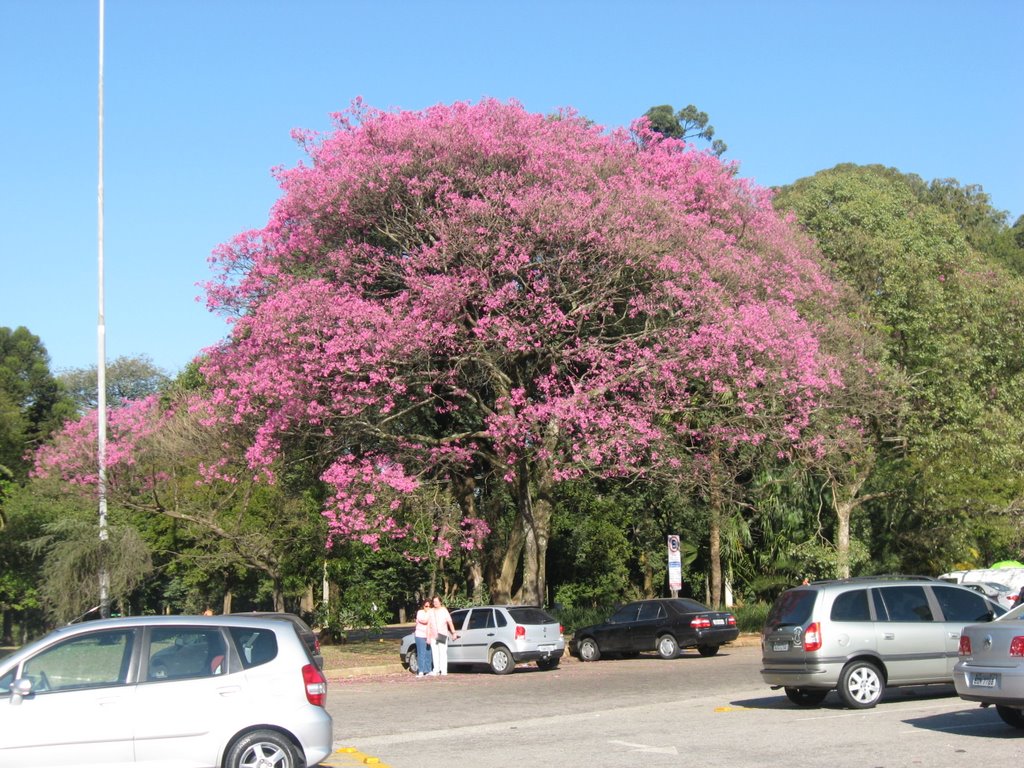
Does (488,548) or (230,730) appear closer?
(230,730)

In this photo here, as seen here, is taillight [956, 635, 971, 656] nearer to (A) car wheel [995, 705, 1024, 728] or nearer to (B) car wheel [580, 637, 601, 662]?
(A) car wheel [995, 705, 1024, 728]

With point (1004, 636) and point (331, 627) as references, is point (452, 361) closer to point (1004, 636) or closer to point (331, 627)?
point (331, 627)

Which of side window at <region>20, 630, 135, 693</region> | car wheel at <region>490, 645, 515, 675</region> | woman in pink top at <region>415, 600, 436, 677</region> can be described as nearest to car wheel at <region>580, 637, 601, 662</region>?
car wheel at <region>490, 645, 515, 675</region>

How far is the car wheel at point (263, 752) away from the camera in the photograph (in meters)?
9.03

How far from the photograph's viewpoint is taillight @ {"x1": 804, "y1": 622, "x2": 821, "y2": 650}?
13805 millimetres

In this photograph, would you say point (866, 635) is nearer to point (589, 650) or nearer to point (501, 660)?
point (501, 660)

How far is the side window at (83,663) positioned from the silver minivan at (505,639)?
14.8 m

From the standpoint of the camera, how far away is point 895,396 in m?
30.7

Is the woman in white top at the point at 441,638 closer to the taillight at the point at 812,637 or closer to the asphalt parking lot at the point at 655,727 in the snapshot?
the asphalt parking lot at the point at 655,727

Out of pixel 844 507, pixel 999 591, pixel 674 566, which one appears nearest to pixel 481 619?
pixel 674 566

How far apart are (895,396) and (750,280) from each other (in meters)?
6.92

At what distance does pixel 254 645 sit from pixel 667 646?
17.6m

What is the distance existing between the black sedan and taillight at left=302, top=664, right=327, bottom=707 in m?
16.9

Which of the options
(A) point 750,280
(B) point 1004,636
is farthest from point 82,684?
(A) point 750,280
